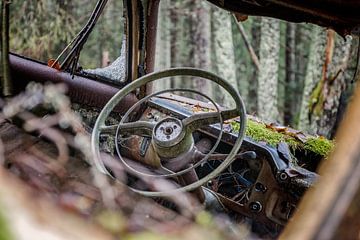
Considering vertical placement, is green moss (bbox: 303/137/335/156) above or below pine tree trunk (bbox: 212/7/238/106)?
above

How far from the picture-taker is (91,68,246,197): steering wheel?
10.5 feet

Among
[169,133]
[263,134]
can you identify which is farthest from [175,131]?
[263,134]

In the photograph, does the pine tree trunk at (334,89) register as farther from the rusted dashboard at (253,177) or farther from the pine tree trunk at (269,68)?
the rusted dashboard at (253,177)

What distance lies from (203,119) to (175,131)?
0.18 metres

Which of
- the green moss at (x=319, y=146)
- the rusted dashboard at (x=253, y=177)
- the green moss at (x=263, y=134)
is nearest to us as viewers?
the rusted dashboard at (x=253, y=177)

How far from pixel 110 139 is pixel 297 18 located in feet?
4.54

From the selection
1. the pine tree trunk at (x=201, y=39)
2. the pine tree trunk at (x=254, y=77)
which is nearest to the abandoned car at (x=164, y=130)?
the pine tree trunk at (x=201, y=39)

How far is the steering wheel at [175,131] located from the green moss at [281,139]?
2.58 ft

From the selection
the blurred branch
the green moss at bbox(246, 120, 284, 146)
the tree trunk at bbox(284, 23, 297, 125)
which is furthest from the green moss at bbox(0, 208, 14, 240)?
the tree trunk at bbox(284, 23, 297, 125)

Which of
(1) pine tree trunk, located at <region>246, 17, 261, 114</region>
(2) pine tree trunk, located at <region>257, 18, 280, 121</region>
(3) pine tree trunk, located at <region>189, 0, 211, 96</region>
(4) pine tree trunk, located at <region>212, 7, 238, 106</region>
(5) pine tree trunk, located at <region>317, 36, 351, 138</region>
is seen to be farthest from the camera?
(1) pine tree trunk, located at <region>246, 17, 261, 114</region>

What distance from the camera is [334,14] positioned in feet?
10.1

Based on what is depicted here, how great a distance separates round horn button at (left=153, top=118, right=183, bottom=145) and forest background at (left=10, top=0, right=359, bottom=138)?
1629 mm

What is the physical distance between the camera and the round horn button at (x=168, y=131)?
10.5 feet

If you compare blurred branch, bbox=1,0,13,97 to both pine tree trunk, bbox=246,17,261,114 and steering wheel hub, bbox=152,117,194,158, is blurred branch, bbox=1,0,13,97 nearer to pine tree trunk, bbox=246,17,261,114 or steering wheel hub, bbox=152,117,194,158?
steering wheel hub, bbox=152,117,194,158
